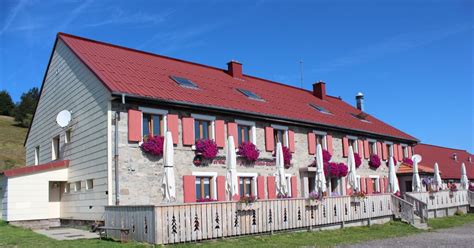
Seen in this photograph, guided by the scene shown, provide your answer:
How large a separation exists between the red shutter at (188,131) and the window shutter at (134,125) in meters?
1.96

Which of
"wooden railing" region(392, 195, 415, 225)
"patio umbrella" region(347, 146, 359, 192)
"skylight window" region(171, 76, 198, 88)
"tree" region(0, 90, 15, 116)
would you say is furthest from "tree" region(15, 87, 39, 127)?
"wooden railing" region(392, 195, 415, 225)

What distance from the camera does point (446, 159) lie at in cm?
4450

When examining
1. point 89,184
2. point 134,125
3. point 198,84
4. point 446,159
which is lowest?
point 89,184

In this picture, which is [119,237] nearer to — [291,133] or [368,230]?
[368,230]

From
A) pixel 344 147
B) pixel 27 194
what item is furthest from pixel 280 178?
pixel 27 194

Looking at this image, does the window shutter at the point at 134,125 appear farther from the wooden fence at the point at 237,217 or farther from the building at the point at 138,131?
the wooden fence at the point at 237,217

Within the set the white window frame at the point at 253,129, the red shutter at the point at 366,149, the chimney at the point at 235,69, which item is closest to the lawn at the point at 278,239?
the white window frame at the point at 253,129

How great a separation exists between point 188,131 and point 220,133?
172 centimetres

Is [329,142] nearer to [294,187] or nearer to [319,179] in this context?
[294,187]

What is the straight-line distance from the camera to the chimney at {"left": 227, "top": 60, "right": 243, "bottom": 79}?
28.4 metres

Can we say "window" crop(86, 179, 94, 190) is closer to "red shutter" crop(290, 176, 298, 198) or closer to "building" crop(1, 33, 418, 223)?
"building" crop(1, 33, 418, 223)

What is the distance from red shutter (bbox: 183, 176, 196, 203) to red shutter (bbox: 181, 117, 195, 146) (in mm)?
1377

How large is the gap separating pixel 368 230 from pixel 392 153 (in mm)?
14080

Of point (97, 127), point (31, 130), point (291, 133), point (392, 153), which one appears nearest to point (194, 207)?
point (97, 127)
